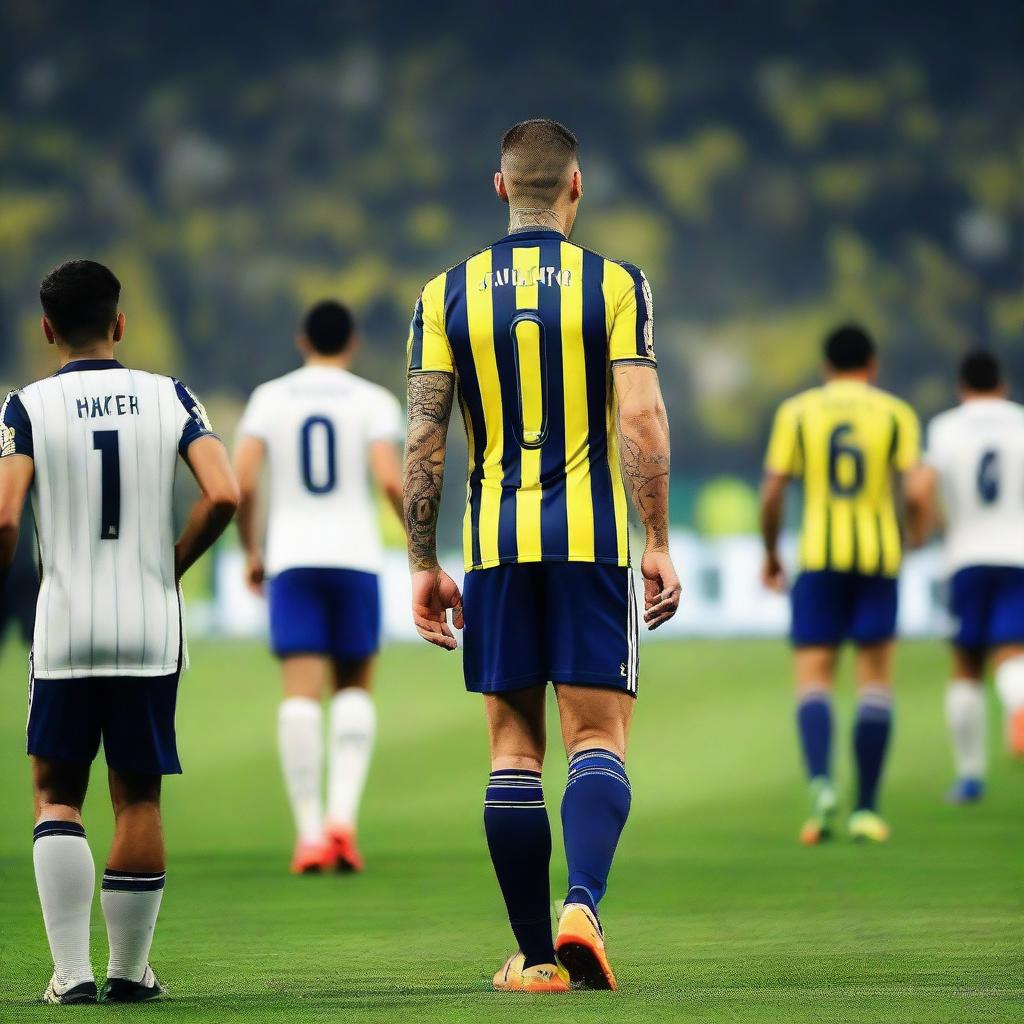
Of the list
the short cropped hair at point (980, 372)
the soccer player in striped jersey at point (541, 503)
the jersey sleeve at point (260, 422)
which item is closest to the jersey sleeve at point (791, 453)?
the short cropped hair at point (980, 372)

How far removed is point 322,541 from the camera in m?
7.10

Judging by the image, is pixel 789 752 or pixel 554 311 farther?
pixel 789 752

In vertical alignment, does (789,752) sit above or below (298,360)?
below

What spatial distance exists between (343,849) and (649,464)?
321cm

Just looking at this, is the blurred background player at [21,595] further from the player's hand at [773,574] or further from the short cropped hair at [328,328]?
the player's hand at [773,574]

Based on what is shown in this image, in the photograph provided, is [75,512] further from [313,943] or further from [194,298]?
[194,298]

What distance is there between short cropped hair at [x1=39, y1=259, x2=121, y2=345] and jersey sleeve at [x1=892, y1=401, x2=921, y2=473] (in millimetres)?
4564

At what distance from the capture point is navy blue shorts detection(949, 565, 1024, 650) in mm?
8953

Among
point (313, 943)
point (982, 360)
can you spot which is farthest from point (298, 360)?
point (313, 943)

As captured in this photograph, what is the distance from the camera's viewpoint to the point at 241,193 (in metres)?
29.2

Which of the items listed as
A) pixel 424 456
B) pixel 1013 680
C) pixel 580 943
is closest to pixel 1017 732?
pixel 1013 680

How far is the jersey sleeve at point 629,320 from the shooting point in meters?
4.02

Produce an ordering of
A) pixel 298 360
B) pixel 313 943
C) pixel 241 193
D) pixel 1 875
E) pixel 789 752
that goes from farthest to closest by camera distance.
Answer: pixel 241 193
pixel 298 360
pixel 789 752
pixel 1 875
pixel 313 943

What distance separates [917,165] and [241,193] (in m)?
10.2
